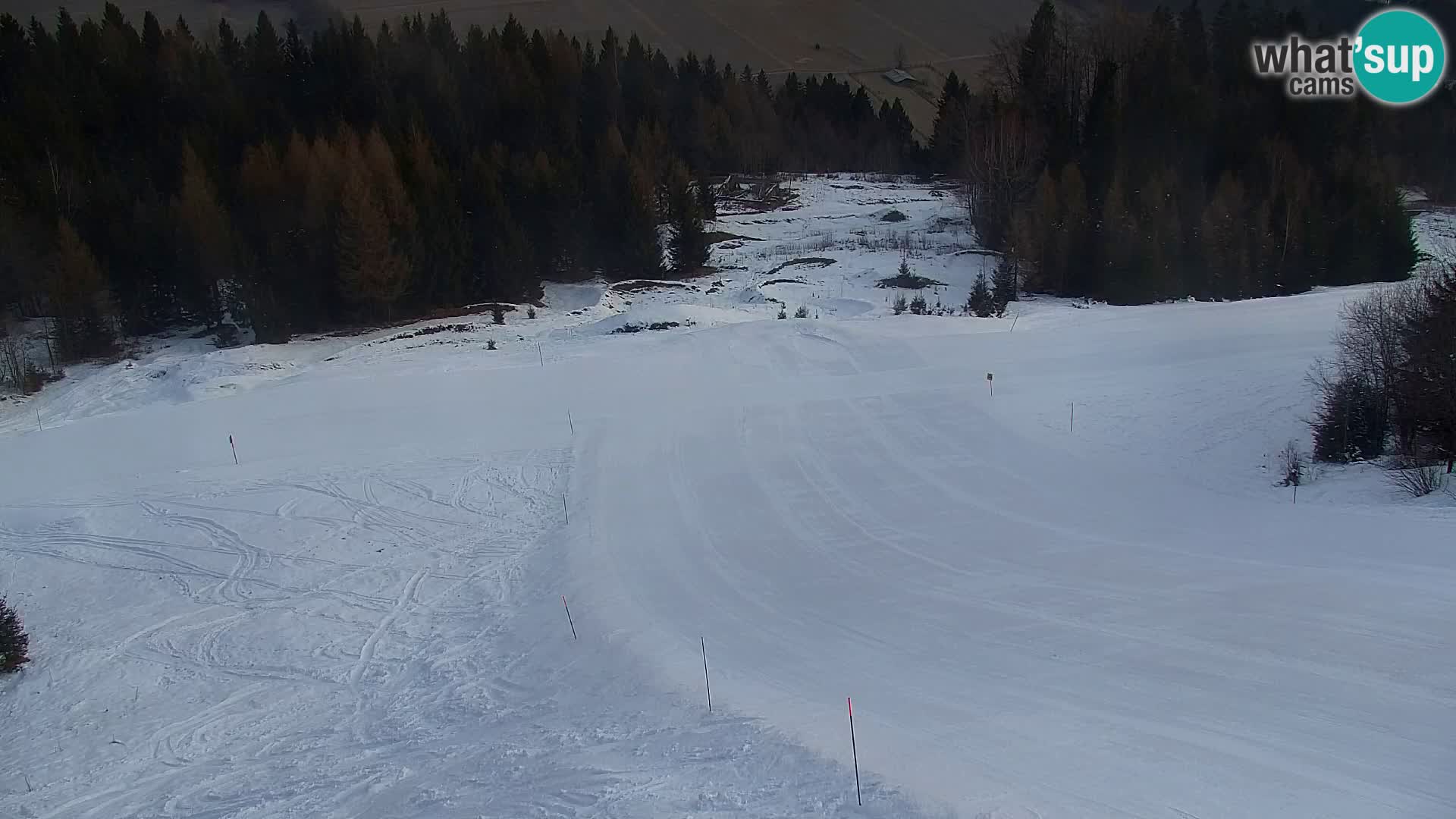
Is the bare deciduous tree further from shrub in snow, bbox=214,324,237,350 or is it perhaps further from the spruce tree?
shrub in snow, bbox=214,324,237,350

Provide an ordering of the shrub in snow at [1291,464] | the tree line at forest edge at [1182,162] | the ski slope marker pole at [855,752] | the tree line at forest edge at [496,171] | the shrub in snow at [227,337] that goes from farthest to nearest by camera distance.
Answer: the tree line at forest edge at [1182,162], the tree line at forest edge at [496,171], the shrub in snow at [227,337], the shrub in snow at [1291,464], the ski slope marker pole at [855,752]

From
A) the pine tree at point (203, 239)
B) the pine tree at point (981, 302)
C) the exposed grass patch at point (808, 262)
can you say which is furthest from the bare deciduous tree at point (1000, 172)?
the pine tree at point (203, 239)

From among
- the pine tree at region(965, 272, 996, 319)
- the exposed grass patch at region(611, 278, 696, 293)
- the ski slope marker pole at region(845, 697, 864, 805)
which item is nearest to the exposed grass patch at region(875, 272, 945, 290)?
the pine tree at region(965, 272, 996, 319)

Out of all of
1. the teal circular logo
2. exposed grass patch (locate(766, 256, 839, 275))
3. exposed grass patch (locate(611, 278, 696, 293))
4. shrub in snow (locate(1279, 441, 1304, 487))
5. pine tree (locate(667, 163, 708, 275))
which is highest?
the teal circular logo

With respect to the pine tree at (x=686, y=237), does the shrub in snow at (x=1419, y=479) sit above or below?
below

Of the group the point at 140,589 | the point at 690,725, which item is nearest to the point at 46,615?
the point at 140,589

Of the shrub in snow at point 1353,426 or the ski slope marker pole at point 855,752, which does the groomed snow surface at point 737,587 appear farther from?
the shrub in snow at point 1353,426

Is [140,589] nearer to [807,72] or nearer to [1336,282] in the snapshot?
[1336,282]
